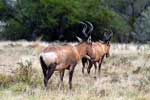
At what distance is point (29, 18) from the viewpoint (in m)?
42.2

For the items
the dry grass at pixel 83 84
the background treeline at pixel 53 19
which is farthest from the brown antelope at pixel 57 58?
the background treeline at pixel 53 19

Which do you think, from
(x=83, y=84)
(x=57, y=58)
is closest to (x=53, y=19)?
(x=83, y=84)

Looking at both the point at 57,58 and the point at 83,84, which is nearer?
the point at 57,58

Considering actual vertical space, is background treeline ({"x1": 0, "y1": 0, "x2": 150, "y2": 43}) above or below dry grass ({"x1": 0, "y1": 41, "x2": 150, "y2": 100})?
below

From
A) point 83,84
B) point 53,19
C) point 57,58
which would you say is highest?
point 57,58

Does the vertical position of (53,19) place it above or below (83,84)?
below

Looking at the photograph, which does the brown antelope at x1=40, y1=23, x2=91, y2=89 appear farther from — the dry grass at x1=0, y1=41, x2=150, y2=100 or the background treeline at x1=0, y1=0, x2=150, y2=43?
the background treeline at x1=0, y1=0, x2=150, y2=43

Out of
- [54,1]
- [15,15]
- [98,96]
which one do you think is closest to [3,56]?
[98,96]

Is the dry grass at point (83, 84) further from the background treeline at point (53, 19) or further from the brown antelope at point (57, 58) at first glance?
the background treeline at point (53, 19)

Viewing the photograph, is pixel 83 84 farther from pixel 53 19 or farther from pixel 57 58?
pixel 53 19

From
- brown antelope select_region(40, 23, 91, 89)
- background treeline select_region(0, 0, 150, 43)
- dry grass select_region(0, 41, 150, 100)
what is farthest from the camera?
background treeline select_region(0, 0, 150, 43)

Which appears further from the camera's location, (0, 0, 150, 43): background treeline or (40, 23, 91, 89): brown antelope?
(0, 0, 150, 43): background treeline

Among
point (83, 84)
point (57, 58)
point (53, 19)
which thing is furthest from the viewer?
point (53, 19)

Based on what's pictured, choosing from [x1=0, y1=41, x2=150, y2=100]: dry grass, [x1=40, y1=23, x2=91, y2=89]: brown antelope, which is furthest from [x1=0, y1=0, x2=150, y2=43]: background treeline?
[x1=40, y1=23, x2=91, y2=89]: brown antelope
